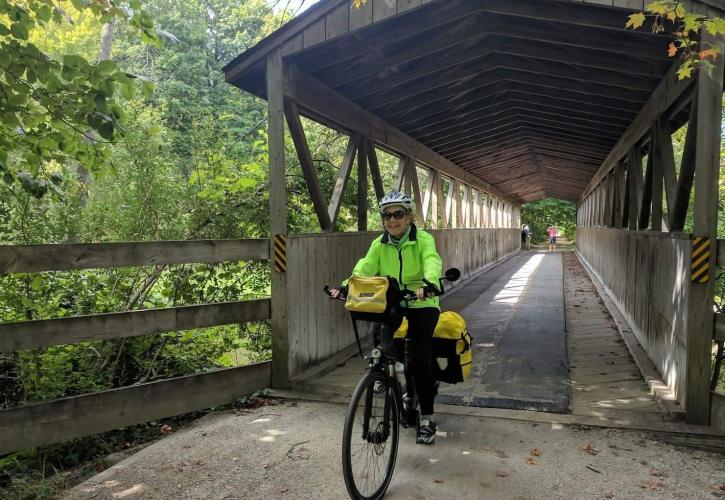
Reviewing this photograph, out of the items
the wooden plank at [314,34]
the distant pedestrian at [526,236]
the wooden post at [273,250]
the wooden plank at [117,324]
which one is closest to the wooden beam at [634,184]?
the wooden plank at [314,34]

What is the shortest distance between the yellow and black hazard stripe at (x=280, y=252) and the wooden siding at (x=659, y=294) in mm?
3587

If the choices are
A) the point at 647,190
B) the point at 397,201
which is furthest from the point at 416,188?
the point at 397,201

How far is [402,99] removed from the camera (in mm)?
7621

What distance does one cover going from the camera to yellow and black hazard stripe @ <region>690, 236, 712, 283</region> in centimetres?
400

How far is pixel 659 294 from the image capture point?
535cm

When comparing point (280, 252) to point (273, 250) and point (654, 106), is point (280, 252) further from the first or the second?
point (654, 106)

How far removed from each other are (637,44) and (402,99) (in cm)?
326

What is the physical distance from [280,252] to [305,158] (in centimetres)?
132


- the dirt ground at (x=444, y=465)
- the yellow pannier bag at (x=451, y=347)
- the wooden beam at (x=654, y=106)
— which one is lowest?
the dirt ground at (x=444, y=465)

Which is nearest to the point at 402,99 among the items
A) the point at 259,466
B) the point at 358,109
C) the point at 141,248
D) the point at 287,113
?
the point at 358,109

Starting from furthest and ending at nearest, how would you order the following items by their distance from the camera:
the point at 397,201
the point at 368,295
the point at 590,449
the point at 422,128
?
the point at 422,128 < the point at 590,449 < the point at 397,201 < the point at 368,295

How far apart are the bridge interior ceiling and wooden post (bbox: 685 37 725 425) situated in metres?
1.26

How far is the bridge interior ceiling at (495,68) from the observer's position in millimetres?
5098

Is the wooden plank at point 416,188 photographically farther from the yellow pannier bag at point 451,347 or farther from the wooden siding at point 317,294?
the yellow pannier bag at point 451,347
